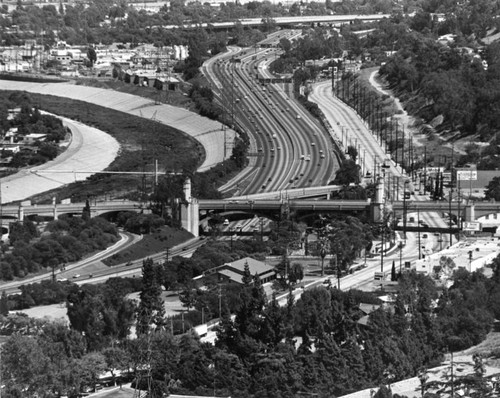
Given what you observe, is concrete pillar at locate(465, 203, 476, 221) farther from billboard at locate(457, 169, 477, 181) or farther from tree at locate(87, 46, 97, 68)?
tree at locate(87, 46, 97, 68)

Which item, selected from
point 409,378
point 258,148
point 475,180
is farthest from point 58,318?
point 258,148

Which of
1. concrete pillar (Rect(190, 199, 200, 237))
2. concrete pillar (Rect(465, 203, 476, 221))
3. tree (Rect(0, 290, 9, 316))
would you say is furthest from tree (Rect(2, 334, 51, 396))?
concrete pillar (Rect(465, 203, 476, 221))

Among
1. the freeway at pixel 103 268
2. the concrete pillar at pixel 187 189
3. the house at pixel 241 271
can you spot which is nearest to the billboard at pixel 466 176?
the concrete pillar at pixel 187 189

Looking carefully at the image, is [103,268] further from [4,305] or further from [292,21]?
[292,21]

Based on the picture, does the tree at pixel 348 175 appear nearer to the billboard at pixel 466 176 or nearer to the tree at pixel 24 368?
the billboard at pixel 466 176

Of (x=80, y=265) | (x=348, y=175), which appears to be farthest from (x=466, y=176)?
(x=80, y=265)
